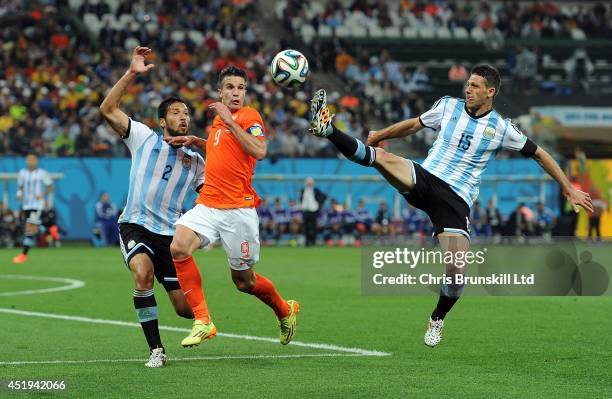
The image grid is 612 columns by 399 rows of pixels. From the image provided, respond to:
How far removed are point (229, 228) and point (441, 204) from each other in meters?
2.20

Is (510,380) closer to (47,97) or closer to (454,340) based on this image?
(454,340)

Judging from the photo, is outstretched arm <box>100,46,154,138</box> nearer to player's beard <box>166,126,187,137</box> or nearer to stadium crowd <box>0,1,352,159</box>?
player's beard <box>166,126,187,137</box>

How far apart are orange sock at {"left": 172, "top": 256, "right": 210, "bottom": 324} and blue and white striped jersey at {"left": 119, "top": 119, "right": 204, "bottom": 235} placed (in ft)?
1.93

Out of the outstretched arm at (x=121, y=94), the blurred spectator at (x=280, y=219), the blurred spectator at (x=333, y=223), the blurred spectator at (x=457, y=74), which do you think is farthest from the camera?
the blurred spectator at (x=457, y=74)

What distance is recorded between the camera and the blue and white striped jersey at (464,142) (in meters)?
11.1

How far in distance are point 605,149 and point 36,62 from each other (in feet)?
62.1

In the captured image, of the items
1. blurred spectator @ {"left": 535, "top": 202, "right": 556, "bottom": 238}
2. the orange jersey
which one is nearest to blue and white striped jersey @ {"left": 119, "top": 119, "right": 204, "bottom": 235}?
the orange jersey

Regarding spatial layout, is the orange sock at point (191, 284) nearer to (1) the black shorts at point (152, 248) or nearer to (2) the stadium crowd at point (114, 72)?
(1) the black shorts at point (152, 248)

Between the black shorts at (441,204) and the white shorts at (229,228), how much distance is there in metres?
1.68

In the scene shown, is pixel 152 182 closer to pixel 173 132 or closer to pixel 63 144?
pixel 173 132

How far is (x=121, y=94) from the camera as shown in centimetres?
1009

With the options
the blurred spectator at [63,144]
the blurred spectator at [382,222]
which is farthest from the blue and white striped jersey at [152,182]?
the blurred spectator at [382,222]

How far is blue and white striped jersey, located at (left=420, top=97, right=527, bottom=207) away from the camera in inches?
438

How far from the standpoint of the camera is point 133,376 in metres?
9.22
